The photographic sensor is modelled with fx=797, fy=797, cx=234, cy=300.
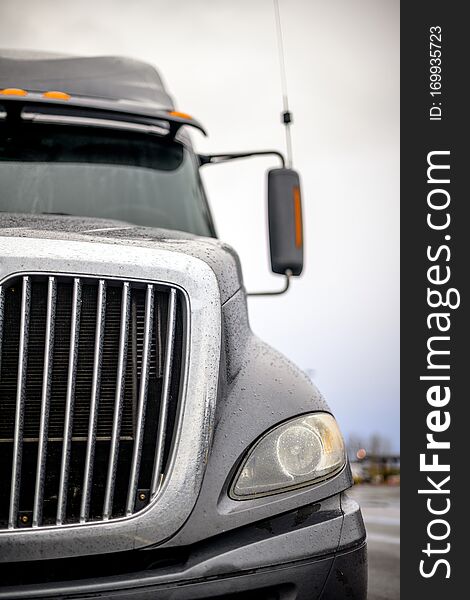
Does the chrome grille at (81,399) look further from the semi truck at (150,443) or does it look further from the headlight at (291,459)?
the headlight at (291,459)

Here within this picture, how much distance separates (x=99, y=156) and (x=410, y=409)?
2.58 meters

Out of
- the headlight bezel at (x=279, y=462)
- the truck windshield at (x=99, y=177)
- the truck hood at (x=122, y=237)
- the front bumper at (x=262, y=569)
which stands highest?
the truck windshield at (x=99, y=177)

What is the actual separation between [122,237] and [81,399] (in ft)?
2.56

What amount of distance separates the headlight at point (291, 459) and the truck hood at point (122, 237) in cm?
63

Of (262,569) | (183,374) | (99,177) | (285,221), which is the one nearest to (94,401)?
(183,374)

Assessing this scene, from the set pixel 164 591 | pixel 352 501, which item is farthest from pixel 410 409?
pixel 164 591

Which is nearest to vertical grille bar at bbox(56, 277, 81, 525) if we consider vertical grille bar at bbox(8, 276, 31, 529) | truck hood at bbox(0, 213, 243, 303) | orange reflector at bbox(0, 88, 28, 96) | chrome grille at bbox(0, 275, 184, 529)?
chrome grille at bbox(0, 275, 184, 529)

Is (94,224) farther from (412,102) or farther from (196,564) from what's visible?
(412,102)

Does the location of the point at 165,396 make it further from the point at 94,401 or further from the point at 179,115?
the point at 179,115

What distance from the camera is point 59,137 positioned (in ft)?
15.0

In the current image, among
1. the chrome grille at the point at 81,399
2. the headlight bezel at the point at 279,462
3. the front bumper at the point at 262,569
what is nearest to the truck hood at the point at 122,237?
the chrome grille at the point at 81,399

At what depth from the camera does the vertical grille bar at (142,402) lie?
2.76 m

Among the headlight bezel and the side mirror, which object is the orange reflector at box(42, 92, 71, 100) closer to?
the side mirror

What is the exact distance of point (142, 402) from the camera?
285 cm
